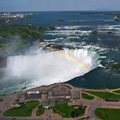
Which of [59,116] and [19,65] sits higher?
[19,65]

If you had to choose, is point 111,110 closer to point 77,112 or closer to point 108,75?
point 77,112

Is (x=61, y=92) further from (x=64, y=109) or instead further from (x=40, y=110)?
(x=40, y=110)

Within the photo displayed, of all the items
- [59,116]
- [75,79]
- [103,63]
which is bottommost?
[59,116]

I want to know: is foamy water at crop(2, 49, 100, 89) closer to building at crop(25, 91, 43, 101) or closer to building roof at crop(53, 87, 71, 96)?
building at crop(25, 91, 43, 101)

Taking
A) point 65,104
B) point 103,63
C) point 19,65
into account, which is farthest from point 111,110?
point 19,65

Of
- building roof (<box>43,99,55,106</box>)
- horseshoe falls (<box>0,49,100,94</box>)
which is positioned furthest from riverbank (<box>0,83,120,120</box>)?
horseshoe falls (<box>0,49,100,94</box>)

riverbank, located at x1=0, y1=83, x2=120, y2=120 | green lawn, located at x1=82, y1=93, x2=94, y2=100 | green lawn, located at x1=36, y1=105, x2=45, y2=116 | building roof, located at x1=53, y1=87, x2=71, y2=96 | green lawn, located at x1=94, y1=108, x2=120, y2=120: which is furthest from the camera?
building roof, located at x1=53, y1=87, x2=71, y2=96

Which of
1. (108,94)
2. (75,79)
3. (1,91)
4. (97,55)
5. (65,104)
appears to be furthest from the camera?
(97,55)
